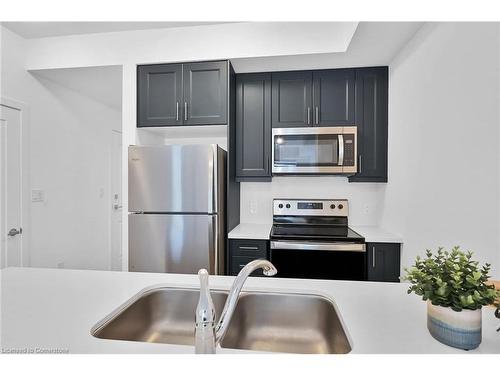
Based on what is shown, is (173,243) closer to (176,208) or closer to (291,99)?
(176,208)

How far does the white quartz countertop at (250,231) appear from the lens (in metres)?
2.25

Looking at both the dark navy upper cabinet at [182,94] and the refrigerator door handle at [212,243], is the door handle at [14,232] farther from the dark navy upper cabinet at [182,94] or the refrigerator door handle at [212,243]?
the refrigerator door handle at [212,243]

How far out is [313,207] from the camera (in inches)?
107

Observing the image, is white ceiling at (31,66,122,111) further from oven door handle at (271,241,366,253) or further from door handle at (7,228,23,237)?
oven door handle at (271,241,366,253)

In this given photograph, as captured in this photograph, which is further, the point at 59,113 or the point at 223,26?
the point at 59,113

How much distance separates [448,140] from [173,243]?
1999mm

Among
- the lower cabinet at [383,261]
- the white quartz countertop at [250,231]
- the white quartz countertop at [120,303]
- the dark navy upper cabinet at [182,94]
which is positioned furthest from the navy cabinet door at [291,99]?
the white quartz countertop at [120,303]

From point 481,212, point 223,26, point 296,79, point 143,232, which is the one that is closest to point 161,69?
point 223,26

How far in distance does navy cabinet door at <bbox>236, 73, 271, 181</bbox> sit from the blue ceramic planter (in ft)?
6.35

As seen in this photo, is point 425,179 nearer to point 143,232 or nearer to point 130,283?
point 130,283

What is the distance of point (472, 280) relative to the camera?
0.66 metres

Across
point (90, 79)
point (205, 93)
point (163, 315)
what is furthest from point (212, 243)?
point (90, 79)
